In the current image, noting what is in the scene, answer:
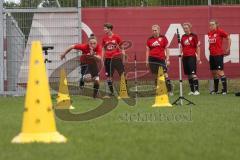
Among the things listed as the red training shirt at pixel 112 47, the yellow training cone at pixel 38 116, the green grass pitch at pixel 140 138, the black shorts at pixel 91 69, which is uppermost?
the red training shirt at pixel 112 47

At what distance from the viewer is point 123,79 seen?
1355 cm

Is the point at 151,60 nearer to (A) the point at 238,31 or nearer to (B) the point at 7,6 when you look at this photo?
(A) the point at 238,31

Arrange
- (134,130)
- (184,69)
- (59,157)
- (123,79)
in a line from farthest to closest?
(184,69) < (123,79) < (134,130) < (59,157)

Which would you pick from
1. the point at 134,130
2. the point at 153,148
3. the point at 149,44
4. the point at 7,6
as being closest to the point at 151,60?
the point at 149,44

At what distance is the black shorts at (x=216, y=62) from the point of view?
14.9 metres

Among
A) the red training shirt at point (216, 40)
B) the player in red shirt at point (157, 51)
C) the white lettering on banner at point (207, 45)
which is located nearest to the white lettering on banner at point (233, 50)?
the white lettering on banner at point (207, 45)

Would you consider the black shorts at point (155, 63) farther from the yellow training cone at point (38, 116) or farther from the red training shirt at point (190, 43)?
the yellow training cone at point (38, 116)

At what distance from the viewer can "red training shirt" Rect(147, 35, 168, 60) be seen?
45.1 ft

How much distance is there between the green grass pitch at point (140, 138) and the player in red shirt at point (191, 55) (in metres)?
5.83

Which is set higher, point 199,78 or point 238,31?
point 238,31

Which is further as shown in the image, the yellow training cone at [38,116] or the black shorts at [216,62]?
the black shorts at [216,62]

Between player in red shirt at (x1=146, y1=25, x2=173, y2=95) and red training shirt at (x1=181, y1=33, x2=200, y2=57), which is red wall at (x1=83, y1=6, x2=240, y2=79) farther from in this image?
player in red shirt at (x1=146, y1=25, x2=173, y2=95)

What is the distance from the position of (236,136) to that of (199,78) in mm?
10028

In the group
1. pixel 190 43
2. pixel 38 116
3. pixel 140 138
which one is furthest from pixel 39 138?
pixel 190 43
